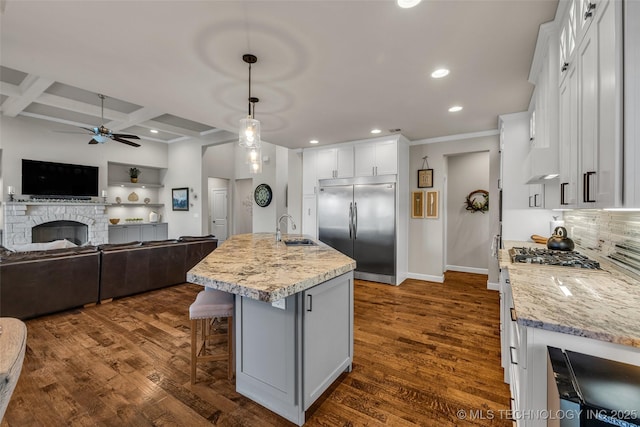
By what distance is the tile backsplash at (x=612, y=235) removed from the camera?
151 cm

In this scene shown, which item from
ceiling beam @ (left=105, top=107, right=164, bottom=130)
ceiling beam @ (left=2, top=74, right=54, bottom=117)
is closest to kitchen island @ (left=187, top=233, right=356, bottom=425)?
ceiling beam @ (left=2, top=74, right=54, bottom=117)

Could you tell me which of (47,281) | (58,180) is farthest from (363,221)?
(58,180)

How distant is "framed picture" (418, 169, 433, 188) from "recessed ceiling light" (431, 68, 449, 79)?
2.45 metres

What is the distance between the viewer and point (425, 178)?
4.82m

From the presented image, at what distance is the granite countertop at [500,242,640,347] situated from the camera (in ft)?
2.91

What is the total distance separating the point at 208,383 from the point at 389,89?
3.07 m

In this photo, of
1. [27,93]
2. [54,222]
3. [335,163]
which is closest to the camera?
[27,93]

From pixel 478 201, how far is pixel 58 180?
8825mm

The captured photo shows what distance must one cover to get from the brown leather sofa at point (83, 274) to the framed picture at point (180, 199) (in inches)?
127

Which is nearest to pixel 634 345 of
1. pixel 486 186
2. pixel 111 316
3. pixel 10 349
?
pixel 10 349

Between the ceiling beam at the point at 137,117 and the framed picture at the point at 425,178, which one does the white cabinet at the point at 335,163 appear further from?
the ceiling beam at the point at 137,117

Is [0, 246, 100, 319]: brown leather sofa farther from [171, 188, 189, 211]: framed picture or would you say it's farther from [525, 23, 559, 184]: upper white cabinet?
[525, 23, 559, 184]: upper white cabinet

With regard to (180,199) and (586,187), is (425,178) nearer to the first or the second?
(586,187)

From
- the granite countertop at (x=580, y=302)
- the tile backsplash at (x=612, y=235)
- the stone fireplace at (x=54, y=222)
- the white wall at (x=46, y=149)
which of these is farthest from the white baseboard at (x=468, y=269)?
the white wall at (x=46, y=149)
